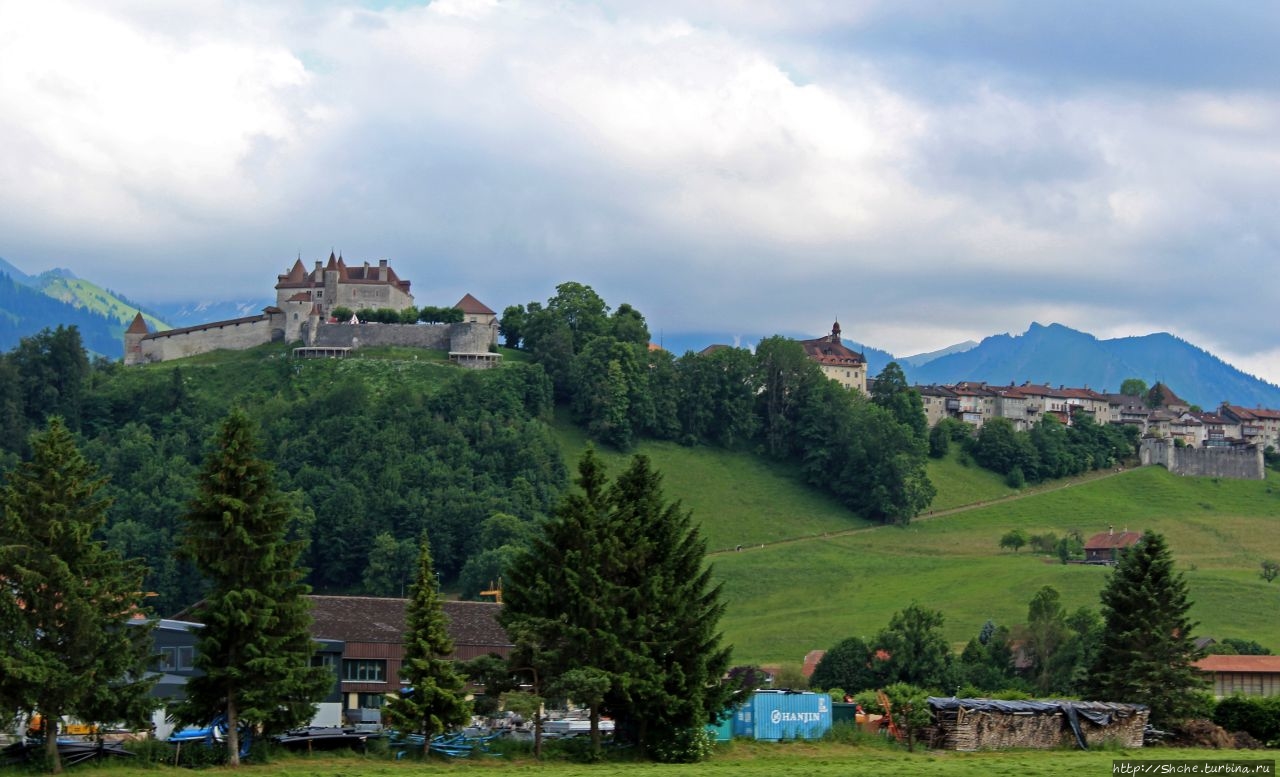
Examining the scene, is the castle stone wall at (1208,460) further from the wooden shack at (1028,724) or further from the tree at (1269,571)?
the wooden shack at (1028,724)

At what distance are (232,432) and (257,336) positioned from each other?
113 m

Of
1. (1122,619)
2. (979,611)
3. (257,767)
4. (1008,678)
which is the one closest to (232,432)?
(257,767)

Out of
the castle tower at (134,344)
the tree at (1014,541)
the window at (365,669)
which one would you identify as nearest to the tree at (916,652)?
the window at (365,669)

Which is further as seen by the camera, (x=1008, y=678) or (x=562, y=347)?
(x=562, y=347)

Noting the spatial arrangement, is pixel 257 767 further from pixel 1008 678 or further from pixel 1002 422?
pixel 1002 422

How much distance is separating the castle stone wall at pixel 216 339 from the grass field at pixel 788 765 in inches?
4466

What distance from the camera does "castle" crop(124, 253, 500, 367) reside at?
14975cm

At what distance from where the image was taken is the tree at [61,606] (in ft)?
133

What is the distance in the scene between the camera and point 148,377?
479ft

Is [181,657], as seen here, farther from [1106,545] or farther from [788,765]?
[1106,545]

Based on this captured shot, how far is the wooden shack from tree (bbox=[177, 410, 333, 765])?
19123mm

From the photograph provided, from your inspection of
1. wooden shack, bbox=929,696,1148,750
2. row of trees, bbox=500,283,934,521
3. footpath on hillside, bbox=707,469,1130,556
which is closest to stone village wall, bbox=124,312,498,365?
row of trees, bbox=500,283,934,521

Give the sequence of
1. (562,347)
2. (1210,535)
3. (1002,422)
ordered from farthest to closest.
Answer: (1002,422)
(562,347)
(1210,535)

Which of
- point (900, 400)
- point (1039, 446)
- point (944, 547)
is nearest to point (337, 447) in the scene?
point (944, 547)
